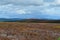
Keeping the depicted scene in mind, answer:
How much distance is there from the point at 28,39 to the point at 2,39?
1.46 m

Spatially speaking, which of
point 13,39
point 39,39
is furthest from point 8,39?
point 39,39

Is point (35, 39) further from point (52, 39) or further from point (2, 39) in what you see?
point (2, 39)

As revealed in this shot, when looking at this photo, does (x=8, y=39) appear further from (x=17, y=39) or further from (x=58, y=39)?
(x=58, y=39)

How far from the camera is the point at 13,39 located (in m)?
10.9

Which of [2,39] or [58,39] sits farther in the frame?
[58,39]

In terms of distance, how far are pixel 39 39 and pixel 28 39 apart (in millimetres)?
689

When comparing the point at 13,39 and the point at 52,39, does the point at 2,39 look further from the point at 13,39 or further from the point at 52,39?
the point at 52,39

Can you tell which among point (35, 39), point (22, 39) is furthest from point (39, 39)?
point (22, 39)

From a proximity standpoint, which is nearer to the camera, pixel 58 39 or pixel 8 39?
pixel 8 39

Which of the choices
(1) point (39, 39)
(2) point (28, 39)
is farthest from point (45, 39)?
(2) point (28, 39)

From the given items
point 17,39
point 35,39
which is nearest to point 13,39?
point 17,39

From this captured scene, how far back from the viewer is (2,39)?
35.1 ft

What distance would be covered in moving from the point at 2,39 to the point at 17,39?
2.76 feet

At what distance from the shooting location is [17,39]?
10852 mm
